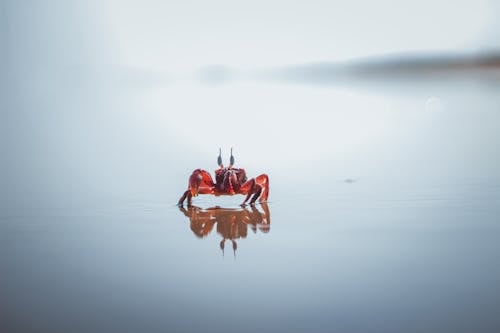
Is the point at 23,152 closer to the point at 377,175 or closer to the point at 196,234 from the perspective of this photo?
the point at 377,175

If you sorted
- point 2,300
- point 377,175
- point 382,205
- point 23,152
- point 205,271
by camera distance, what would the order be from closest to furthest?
1. point 2,300
2. point 205,271
3. point 382,205
4. point 377,175
5. point 23,152

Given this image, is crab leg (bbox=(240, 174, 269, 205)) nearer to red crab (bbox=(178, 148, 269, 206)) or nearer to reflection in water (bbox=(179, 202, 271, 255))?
red crab (bbox=(178, 148, 269, 206))

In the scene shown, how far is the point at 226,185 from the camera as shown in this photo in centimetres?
502

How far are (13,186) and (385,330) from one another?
20.6ft

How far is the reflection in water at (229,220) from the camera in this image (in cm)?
318

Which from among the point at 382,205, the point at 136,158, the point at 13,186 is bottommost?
the point at 382,205

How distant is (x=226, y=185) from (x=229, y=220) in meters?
1.28

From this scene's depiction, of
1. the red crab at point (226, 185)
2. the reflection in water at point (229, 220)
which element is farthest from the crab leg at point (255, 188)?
the reflection in water at point (229, 220)

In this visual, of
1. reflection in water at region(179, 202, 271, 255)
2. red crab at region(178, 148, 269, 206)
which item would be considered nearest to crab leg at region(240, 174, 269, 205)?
red crab at region(178, 148, 269, 206)

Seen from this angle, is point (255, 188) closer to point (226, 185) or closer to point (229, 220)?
point (226, 185)

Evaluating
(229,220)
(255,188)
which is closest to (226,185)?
(255,188)

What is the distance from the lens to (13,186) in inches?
263

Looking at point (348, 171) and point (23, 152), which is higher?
point (23, 152)

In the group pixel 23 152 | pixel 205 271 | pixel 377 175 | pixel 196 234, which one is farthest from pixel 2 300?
pixel 23 152
